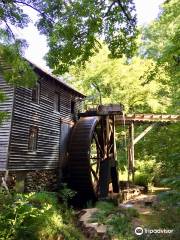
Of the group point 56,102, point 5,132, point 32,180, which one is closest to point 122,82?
point 56,102

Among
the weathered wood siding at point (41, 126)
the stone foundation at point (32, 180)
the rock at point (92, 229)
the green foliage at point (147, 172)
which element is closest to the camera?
the rock at point (92, 229)

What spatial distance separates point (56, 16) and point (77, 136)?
9644mm

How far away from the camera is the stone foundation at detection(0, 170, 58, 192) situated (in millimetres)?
12788

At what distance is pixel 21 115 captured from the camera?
13.5 meters

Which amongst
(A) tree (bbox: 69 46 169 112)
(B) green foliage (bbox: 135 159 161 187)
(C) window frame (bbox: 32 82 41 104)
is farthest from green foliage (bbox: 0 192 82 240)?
(A) tree (bbox: 69 46 169 112)

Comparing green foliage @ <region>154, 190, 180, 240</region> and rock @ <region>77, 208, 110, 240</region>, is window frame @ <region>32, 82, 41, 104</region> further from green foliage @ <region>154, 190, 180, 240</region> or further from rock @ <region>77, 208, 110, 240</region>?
green foliage @ <region>154, 190, 180, 240</region>

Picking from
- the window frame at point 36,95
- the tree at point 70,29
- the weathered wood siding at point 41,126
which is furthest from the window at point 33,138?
the tree at point 70,29

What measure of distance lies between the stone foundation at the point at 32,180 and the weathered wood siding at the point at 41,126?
275mm

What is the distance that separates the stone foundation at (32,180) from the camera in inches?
503

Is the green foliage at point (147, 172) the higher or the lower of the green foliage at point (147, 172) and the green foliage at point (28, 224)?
the higher

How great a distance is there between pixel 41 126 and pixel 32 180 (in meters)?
2.69

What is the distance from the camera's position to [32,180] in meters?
14.1

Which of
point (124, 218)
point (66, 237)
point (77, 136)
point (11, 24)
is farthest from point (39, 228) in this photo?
point (77, 136)

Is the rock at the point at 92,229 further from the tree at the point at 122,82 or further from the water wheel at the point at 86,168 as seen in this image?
the tree at the point at 122,82
